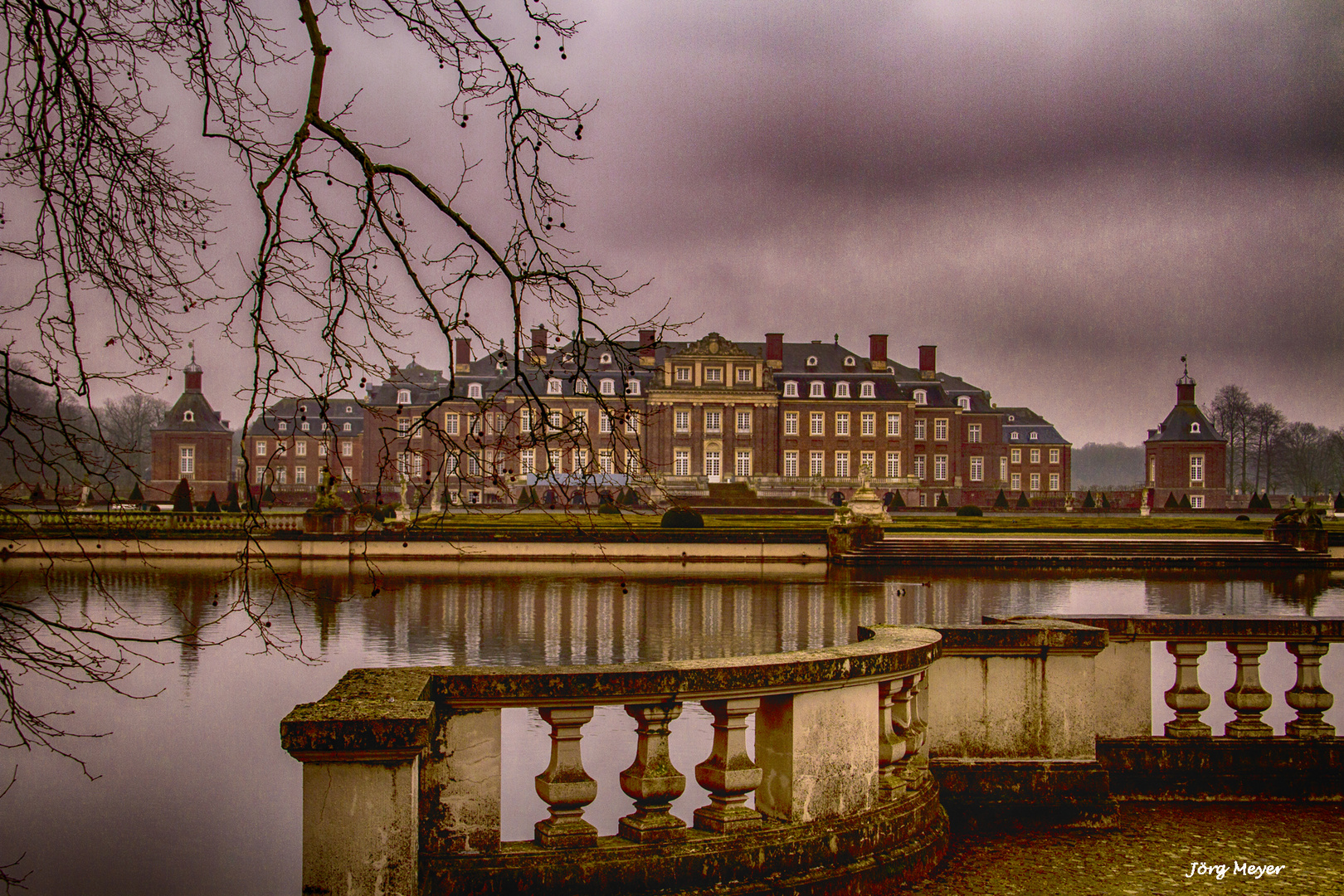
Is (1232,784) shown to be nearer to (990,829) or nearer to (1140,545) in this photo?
(990,829)

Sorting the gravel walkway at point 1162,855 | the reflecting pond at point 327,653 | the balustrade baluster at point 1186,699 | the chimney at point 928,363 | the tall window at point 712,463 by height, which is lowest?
the reflecting pond at point 327,653

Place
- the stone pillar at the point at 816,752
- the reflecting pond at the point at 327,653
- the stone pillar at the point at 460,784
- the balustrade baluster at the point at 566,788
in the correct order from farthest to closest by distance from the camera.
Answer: the reflecting pond at the point at 327,653 → the stone pillar at the point at 816,752 → the balustrade baluster at the point at 566,788 → the stone pillar at the point at 460,784

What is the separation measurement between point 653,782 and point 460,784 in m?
0.58

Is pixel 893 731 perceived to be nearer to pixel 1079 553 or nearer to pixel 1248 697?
pixel 1248 697

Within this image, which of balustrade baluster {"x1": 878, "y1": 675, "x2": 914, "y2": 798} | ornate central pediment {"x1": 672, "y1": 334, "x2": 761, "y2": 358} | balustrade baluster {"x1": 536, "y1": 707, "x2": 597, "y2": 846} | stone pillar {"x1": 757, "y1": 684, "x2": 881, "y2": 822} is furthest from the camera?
ornate central pediment {"x1": 672, "y1": 334, "x2": 761, "y2": 358}

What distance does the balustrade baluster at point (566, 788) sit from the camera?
3137 mm

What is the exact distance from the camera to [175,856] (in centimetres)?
713

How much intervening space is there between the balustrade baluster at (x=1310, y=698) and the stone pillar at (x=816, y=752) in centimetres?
258

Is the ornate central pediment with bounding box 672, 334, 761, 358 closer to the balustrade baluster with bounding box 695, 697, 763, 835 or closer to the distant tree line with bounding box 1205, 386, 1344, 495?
the distant tree line with bounding box 1205, 386, 1344, 495

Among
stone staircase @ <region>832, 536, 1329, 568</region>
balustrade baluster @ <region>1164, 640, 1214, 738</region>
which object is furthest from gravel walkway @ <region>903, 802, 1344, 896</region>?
stone staircase @ <region>832, 536, 1329, 568</region>

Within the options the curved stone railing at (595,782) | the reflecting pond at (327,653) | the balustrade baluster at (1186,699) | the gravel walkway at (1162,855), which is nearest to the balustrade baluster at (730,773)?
the curved stone railing at (595,782)

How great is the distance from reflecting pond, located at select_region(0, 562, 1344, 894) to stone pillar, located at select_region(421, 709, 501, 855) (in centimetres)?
98

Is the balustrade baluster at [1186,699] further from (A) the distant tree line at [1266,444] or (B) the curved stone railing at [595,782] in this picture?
(A) the distant tree line at [1266,444]

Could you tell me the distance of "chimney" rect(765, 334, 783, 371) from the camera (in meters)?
64.0
